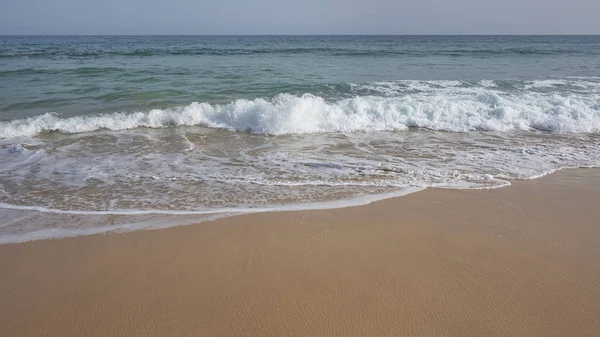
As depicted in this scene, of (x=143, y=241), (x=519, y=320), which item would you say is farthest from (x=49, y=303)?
(x=519, y=320)

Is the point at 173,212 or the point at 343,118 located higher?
the point at 343,118

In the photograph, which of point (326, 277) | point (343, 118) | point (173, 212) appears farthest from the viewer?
point (343, 118)

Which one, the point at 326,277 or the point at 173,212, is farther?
the point at 173,212

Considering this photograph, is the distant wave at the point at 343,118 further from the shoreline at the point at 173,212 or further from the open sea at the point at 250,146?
the shoreline at the point at 173,212

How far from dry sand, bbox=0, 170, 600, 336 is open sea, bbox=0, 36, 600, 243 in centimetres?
47

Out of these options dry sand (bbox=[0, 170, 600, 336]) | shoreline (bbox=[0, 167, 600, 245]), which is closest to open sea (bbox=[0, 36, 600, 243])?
shoreline (bbox=[0, 167, 600, 245])

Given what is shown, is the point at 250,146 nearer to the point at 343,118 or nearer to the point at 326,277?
the point at 343,118

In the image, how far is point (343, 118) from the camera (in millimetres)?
8844

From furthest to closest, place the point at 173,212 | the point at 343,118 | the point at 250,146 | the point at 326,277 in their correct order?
the point at 343,118
the point at 250,146
the point at 173,212
the point at 326,277

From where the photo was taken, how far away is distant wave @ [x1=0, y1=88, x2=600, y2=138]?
8.42 metres

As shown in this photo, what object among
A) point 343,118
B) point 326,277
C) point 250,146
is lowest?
point 326,277

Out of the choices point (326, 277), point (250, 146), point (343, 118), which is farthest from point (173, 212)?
point (343, 118)

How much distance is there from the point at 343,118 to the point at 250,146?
2609 mm

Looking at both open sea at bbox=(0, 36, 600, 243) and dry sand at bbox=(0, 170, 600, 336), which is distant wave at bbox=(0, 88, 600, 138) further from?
dry sand at bbox=(0, 170, 600, 336)
